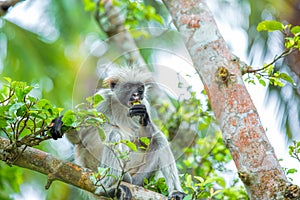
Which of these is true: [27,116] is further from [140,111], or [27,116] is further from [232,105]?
[140,111]

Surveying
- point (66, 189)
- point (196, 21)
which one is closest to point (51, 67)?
point (66, 189)

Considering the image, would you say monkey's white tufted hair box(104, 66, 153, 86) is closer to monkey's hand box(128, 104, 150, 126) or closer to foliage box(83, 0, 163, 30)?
monkey's hand box(128, 104, 150, 126)

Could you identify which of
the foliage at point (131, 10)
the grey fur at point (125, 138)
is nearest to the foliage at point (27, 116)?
the grey fur at point (125, 138)

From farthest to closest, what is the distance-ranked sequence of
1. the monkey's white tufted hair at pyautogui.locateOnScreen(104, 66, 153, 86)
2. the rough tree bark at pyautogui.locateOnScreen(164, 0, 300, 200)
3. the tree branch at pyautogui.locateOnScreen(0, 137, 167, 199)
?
the monkey's white tufted hair at pyautogui.locateOnScreen(104, 66, 153, 86) → the tree branch at pyautogui.locateOnScreen(0, 137, 167, 199) → the rough tree bark at pyautogui.locateOnScreen(164, 0, 300, 200)

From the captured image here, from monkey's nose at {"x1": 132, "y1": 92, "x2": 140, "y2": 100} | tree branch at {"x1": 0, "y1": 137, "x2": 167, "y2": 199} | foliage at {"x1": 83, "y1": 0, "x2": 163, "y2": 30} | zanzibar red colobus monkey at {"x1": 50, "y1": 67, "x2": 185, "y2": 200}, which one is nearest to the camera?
tree branch at {"x1": 0, "y1": 137, "x2": 167, "y2": 199}

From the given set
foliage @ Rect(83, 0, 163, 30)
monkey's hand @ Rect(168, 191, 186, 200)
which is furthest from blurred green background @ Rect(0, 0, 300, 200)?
monkey's hand @ Rect(168, 191, 186, 200)

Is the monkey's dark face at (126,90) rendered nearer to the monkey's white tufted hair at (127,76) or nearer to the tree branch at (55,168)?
the monkey's white tufted hair at (127,76)

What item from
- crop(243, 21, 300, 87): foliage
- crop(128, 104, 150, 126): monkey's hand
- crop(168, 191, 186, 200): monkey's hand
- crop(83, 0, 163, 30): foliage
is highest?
crop(83, 0, 163, 30): foliage

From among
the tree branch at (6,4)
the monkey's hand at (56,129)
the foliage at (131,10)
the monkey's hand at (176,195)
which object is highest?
the foliage at (131,10)

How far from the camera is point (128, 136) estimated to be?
4.68 metres

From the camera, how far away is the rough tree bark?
281 cm

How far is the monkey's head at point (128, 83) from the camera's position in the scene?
16.7 feet

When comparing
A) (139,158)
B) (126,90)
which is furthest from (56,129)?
(126,90)

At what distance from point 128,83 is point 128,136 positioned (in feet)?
2.20
